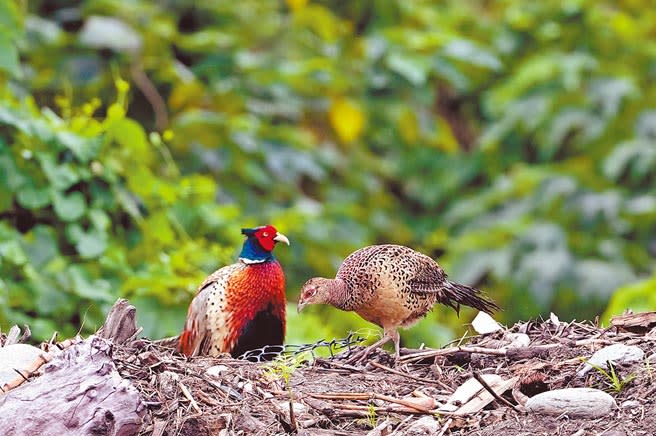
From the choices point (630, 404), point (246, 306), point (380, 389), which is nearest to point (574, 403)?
point (630, 404)

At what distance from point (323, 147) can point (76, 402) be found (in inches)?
210

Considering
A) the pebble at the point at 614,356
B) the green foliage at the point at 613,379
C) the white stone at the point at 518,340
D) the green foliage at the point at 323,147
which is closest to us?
the green foliage at the point at 613,379

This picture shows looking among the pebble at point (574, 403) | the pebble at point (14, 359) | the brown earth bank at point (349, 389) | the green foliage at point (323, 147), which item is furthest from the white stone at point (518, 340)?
the green foliage at point (323, 147)

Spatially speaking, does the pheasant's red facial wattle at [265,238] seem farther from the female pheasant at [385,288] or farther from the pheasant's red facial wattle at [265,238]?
the female pheasant at [385,288]

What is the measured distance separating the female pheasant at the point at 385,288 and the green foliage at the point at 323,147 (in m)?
1.70

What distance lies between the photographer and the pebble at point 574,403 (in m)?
2.87

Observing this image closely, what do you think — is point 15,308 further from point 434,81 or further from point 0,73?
point 434,81

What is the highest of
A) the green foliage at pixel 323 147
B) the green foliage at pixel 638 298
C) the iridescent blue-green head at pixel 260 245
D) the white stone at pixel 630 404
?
the green foliage at pixel 323 147

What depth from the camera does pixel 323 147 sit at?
805 cm

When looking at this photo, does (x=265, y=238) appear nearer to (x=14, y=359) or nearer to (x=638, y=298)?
(x=14, y=359)

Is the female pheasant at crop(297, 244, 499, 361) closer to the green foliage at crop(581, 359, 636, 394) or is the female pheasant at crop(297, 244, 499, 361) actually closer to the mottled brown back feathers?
the mottled brown back feathers

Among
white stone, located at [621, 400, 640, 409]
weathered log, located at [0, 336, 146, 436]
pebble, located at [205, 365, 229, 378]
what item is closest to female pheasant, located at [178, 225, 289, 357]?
pebble, located at [205, 365, 229, 378]

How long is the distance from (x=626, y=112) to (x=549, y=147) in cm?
58

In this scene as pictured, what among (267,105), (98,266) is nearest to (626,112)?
(267,105)
